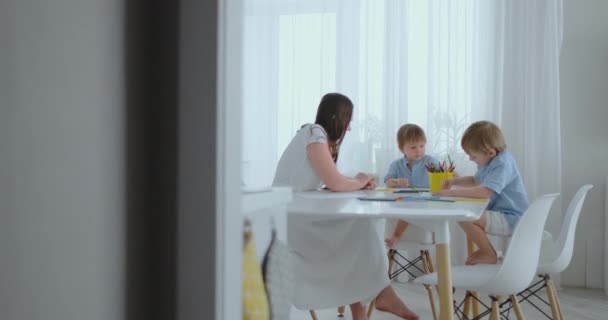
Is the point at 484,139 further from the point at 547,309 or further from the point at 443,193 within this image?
the point at 547,309

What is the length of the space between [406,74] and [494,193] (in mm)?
1492

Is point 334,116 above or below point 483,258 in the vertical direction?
above

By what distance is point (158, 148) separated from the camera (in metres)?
0.70

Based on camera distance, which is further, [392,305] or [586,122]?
[586,122]

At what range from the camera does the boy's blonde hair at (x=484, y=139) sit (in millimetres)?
2492

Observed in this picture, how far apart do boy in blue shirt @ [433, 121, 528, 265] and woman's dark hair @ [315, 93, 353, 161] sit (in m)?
0.51

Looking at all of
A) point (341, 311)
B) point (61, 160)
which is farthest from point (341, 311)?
point (61, 160)

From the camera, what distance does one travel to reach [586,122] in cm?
356

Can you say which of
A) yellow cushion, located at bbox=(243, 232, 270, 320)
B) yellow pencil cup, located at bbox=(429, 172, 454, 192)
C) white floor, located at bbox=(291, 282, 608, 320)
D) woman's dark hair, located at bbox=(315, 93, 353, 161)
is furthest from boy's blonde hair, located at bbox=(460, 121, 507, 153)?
yellow cushion, located at bbox=(243, 232, 270, 320)

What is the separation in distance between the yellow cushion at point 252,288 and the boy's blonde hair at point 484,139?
1.87 m

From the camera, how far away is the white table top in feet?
4.88

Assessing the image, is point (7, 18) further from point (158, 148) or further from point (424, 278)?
point (424, 278)

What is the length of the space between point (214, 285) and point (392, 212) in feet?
3.03

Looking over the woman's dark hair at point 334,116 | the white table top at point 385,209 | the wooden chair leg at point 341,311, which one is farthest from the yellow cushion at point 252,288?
the wooden chair leg at point 341,311
